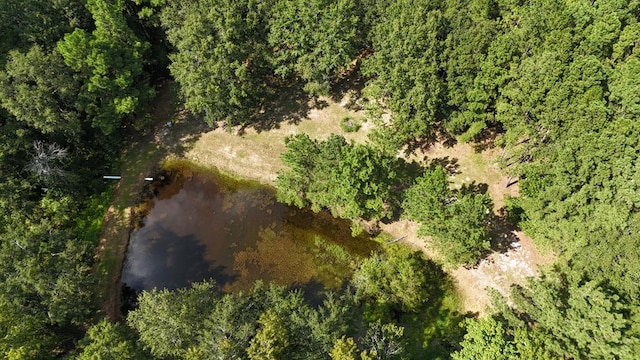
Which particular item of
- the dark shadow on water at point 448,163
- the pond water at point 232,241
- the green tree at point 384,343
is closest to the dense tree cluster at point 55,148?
the pond water at point 232,241

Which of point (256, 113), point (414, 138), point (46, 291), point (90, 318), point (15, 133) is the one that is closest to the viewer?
point (46, 291)

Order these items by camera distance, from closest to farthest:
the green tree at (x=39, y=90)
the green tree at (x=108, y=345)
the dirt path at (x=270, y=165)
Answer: the green tree at (x=108, y=345)
the dirt path at (x=270, y=165)
the green tree at (x=39, y=90)

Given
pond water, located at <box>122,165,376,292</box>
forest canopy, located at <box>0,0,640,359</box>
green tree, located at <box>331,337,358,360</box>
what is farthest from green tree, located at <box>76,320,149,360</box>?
green tree, located at <box>331,337,358,360</box>

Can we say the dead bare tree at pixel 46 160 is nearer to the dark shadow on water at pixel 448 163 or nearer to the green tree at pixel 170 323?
the green tree at pixel 170 323

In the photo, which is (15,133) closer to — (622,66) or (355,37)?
(355,37)

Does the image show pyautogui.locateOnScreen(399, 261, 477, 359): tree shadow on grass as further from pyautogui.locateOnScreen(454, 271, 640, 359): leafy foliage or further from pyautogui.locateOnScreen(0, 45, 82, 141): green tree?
pyautogui.locateOnScreen(0, 45, 82, 141): green tree

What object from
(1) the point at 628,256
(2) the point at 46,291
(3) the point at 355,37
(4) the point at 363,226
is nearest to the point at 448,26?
(3) the point at 355,37

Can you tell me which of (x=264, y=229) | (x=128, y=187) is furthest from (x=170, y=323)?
(x=128, y=187)

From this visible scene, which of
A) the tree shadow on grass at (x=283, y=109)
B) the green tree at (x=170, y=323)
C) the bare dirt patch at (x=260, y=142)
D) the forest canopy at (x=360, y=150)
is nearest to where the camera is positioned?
the green tree at (x=170, y=323)
